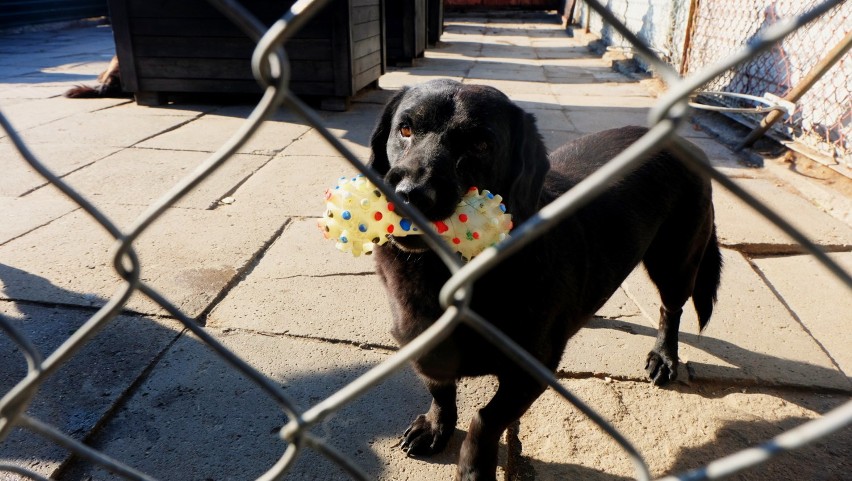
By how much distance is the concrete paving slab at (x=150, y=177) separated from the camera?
383 cm

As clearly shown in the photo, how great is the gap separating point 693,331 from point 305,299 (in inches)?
70.5

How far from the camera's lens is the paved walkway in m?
1.86

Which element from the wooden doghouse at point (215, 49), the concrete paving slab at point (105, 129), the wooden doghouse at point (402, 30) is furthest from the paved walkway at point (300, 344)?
the wooden doghouse at point (402, 30)

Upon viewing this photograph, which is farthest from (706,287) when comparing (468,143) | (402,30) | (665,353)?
(402,30)

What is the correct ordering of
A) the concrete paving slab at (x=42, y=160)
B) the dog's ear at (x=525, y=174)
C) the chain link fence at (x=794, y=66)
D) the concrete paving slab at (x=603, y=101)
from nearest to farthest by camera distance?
the dog's ear at (x=525, y=174), the concrete paving slab at (x=42, y=160), the chain link fence at (x=794, y=66), the concrete paving slab at (x=603, y=101)

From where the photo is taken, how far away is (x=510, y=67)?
9.80 meters

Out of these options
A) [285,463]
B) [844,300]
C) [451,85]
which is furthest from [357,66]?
[285,463]

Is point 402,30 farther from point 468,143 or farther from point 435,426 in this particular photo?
point 435,426

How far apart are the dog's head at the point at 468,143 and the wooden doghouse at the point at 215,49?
167 inches

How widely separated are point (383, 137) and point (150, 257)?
1.60 meters

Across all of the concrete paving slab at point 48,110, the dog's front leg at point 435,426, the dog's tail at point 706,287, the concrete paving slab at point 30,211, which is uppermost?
the dog's tail at point 706,287

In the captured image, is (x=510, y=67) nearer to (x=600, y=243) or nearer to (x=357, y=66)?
(x=357, y=66)

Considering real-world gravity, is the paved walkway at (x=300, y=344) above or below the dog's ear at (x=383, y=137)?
below

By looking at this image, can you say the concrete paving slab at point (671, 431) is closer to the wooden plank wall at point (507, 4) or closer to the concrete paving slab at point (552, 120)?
the concrete paving slab at point (552, 120)
